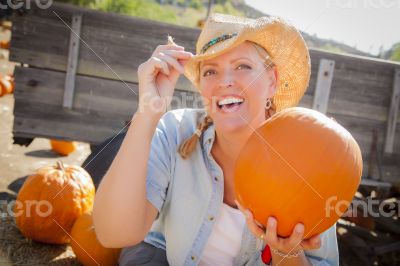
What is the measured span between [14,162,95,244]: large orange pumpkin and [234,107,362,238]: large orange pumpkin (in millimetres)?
1932

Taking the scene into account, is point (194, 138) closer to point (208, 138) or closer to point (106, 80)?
point (208, 138)

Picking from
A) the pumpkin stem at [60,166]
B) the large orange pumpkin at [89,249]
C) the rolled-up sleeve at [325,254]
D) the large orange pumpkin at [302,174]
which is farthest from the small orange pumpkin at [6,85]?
the large orange pumpkin at [302,174]

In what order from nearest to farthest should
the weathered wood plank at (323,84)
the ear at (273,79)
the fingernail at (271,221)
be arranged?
the fingernail at (271,221) → the ear at (273,79) → the weathered wood plank at (323,84)

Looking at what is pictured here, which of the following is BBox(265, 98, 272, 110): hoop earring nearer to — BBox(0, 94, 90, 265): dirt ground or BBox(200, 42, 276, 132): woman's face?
BBox(200, 42, 276, 132): woman's face

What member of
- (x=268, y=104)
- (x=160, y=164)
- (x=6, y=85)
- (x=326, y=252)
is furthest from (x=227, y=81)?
(x=6, y=85)

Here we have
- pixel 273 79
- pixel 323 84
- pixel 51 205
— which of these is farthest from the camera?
pixel 323 84

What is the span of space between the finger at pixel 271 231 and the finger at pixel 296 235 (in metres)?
0.07

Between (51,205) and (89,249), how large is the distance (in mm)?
504

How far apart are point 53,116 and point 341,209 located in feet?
9.38

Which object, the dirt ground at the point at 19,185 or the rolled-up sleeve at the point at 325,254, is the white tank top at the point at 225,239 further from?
the dirt ground at the point at 19,185

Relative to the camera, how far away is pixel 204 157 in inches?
85.0

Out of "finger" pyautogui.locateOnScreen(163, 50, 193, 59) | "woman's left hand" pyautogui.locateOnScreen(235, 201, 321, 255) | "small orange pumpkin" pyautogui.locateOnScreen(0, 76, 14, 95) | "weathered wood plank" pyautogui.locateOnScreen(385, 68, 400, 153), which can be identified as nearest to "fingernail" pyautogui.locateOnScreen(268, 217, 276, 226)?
"woman's left hand" pyautogui.locateOnScreen(235, 201, 321, 255)

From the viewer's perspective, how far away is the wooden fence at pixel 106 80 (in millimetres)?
3439

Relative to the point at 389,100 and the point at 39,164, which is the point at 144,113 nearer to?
the point at 389,100
